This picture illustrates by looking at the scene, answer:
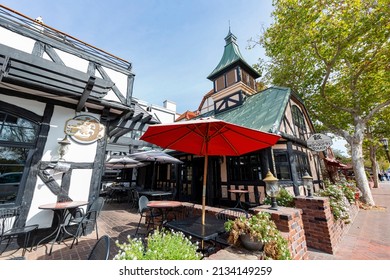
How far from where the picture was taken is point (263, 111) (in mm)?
7238

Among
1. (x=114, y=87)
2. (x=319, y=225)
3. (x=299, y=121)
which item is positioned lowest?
(x=319, y=225)

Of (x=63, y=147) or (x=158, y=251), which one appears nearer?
(x=158, y=251)

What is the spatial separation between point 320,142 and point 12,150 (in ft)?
33.7

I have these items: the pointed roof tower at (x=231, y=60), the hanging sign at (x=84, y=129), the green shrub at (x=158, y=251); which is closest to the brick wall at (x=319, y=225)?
the green shrub at (x=158, y=251)

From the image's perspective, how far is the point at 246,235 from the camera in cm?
217

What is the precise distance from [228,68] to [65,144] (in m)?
9.42

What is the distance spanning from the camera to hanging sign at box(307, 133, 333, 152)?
662cm

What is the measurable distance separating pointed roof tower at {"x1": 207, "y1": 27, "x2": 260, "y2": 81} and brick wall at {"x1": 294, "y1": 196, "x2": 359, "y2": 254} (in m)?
8.41

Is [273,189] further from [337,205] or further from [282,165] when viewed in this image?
[282,165]

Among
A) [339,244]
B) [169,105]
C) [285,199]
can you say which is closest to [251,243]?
[285,199]

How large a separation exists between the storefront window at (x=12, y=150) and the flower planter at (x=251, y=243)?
199 inches

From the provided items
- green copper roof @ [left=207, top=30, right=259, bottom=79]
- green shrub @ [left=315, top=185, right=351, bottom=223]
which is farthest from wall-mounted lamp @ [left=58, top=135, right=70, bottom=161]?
green copper roof @ [left=207, top=30, right=259, bottom=79]

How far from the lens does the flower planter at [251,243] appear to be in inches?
83.1

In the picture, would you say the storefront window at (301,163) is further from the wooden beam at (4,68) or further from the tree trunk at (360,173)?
the wooden beam at (4,68)
